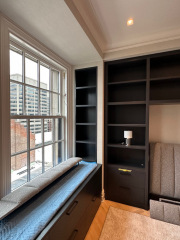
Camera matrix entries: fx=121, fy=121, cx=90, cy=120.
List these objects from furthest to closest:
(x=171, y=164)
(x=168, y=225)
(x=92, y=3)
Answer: (x=171, y=164) < (x=168, y=225) < (x=92, y=3)

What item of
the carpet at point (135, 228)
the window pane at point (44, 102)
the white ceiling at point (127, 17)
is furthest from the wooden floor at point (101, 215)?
the white ceiling at point (127, 17)

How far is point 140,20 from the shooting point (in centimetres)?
148

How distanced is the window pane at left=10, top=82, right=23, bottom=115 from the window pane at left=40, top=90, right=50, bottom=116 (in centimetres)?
31

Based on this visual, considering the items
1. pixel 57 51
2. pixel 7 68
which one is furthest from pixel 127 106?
pixel 7 68

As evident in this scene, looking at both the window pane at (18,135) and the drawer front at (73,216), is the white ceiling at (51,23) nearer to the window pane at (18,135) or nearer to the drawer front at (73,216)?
the window pane at (18,135)

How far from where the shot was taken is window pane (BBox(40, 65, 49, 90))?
1.68 meters

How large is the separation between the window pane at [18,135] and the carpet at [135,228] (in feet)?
4.76

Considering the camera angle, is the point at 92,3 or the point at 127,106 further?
the point at 127,106

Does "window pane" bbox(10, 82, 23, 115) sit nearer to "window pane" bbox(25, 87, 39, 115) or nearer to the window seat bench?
"window pane" bbox(25, 87, 39, 115)

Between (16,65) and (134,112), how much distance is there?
6.18 ft

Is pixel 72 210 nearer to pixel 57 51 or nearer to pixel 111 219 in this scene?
pixel 111 219

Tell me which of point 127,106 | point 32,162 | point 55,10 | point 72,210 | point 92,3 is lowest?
point 72,210

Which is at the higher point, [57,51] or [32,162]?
[57,51]

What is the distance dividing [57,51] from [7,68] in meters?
0.85
